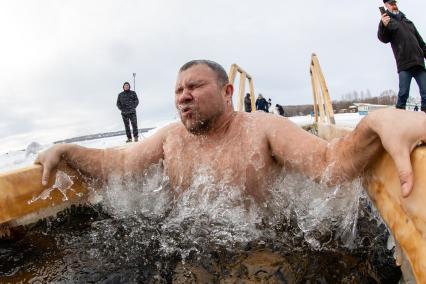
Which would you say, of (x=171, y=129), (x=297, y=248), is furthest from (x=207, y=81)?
(x=297, y=248)

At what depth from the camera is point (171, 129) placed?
272cm

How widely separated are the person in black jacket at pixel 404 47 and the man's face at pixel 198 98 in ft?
12.0

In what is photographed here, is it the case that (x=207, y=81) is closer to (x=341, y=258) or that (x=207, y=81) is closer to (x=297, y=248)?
(x=297, y=248)

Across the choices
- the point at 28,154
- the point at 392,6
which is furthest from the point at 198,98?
the point at 28,154

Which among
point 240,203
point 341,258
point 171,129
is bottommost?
point 341,258

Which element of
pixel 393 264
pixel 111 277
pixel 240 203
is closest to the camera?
pixel 393 264

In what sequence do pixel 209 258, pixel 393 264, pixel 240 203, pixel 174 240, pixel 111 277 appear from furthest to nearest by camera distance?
pixel 240 203 → pixel 174 240 → pixel 209 258 → pixel 111 277 → pixel 393 264

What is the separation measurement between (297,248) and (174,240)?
0.74m

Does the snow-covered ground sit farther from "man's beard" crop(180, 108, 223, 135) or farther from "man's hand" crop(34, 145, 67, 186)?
"man's hand" crop(34, 145, 67, 186)

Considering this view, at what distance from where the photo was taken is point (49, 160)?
2508mm

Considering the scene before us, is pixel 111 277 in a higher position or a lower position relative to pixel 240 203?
lower

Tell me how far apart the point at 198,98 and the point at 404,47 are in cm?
407

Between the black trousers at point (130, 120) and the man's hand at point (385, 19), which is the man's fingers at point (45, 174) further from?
the black trousers at point (130, 120)

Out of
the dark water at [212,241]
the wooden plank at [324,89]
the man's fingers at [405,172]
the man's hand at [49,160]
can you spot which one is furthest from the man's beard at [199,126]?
the wooden plank at [324,89]
